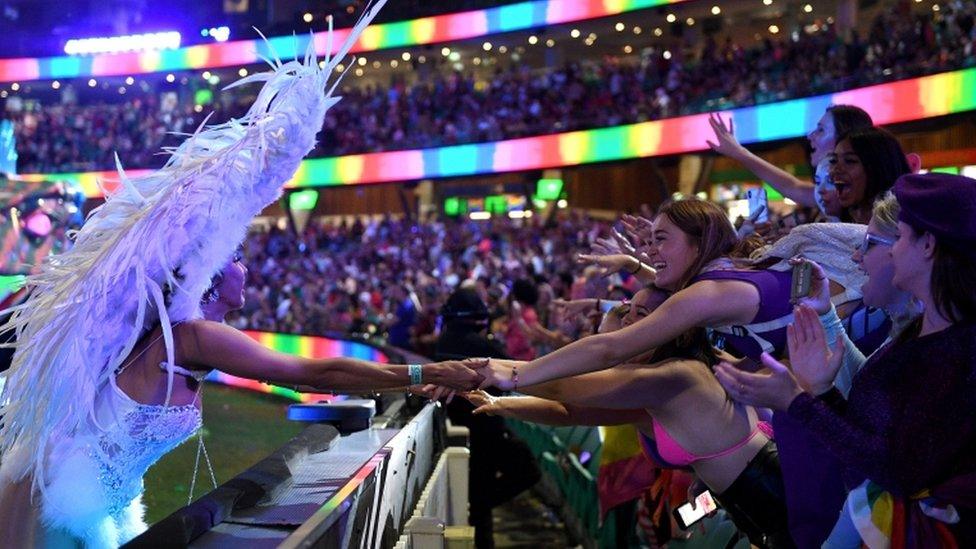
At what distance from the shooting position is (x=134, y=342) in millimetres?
3654

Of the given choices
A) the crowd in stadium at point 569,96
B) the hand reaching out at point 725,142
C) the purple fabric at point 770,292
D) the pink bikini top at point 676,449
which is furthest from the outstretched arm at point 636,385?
the crowd in stadium at point 569,96

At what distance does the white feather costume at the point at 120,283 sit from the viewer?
142 inches

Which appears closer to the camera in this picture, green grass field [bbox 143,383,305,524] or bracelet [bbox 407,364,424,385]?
bracelet [bbox 407,364,424,385]

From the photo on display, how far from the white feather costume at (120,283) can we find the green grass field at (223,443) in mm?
1969

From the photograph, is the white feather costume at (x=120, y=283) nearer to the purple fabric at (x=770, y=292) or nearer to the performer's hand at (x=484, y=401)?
the performer's hand at (x=484, y=401)

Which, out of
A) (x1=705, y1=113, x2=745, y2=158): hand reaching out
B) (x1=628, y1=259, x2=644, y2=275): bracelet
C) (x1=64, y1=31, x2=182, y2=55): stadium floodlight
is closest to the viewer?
(x1=628, y1=259, x2=644, y2=275): bracelet

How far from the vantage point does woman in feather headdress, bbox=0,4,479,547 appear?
3.61 meters

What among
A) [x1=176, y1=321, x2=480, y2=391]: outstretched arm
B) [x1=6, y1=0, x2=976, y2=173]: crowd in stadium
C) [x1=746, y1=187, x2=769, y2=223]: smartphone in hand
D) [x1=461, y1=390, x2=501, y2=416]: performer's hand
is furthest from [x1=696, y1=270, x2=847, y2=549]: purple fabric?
[x1=6, y1=0, x2=976, y2=173]: crowd in stadium

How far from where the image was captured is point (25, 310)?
3.89 meters

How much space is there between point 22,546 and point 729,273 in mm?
2241

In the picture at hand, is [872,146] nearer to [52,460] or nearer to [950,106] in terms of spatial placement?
[52,460]

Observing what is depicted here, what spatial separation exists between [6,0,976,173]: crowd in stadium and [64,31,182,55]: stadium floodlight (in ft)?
6.03

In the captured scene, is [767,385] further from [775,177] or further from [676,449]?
[775,177]

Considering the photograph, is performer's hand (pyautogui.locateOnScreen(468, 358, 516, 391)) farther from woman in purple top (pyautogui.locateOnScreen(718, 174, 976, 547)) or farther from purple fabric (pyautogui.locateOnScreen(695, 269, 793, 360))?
woman in purple top (pyautogui.locateOnScreen(718, 174, 976, 547))
